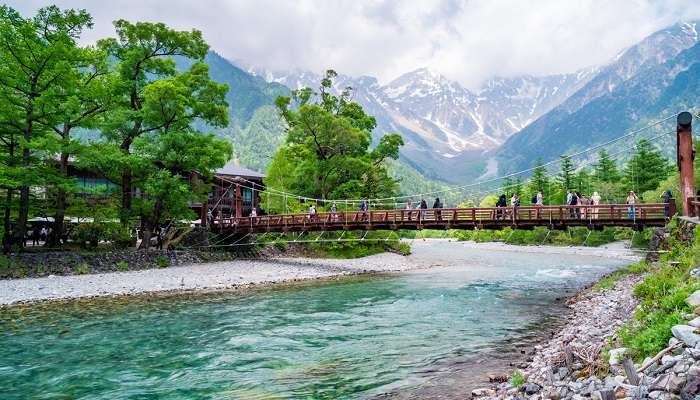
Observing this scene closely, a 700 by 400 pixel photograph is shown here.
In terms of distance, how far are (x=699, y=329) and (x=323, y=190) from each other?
3448 centimetres

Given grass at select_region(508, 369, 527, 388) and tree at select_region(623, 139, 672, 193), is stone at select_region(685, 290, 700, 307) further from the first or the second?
tree at select_region(623, 139, 672, 193)

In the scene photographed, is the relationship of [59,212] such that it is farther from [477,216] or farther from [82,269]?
[477,216]

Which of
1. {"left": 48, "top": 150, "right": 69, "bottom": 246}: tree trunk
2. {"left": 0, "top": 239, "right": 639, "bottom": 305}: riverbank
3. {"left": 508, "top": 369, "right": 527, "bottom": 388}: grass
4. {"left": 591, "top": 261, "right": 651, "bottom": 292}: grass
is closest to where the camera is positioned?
{"left": 508, "top": 369, "right": 527, "bottom": 388}: grass

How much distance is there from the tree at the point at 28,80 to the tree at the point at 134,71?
3.98m

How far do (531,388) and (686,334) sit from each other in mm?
1966

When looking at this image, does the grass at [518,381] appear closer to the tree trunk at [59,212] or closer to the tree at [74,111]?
the tree at [74,111]

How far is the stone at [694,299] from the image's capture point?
21.4ft

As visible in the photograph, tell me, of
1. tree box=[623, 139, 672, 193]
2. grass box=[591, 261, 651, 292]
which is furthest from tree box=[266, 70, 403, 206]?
tree box=[623, 139, 672, 193]

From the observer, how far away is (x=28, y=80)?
23.1 meters

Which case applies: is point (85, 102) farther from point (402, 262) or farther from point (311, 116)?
point (402, 262)

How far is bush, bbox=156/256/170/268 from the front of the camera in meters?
27.0

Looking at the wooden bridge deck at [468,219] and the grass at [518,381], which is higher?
the wooden bridge deck at [468,219]

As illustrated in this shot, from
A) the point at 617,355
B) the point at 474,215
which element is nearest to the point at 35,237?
the point at 474,215

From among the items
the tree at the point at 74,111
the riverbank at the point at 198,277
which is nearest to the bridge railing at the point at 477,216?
the riverbank at the point at 198,277
